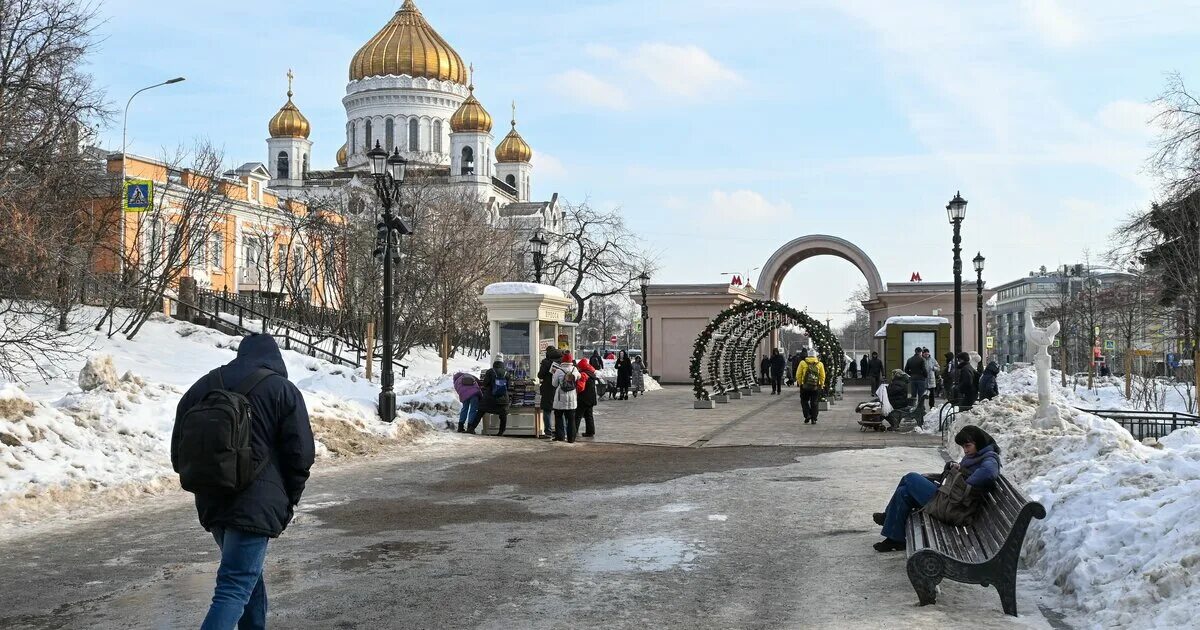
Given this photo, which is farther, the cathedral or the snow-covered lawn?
the cathedral

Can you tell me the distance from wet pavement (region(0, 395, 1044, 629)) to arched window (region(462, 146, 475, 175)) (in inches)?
3225

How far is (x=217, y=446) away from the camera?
5.14 m

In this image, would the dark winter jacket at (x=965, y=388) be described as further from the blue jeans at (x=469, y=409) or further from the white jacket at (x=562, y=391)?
the blue jeans at (x=469, y=409)

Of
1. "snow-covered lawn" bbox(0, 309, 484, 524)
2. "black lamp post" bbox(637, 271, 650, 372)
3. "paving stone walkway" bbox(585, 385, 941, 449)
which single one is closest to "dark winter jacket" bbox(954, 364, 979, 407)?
"paving stone walkway" bbox(585, 385, 941, 449)

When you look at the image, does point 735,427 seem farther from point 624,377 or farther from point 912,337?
point 912,337

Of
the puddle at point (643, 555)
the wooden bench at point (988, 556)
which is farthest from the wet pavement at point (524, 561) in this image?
the wooden bench at point (988, 556)

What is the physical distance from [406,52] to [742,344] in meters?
56.8

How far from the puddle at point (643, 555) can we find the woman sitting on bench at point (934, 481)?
1425 mm

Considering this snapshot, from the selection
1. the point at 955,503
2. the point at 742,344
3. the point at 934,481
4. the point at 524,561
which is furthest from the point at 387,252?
the point at 742,344

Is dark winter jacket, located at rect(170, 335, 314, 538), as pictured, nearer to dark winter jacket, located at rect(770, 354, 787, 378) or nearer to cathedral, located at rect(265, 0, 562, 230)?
dark winter jacket, located at rect(770, 354, 787, 378)

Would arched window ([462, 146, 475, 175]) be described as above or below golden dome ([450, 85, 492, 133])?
below

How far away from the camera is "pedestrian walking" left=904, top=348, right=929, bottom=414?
2182 centimetres

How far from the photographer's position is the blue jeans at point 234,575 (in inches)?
208

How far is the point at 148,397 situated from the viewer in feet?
49.6
